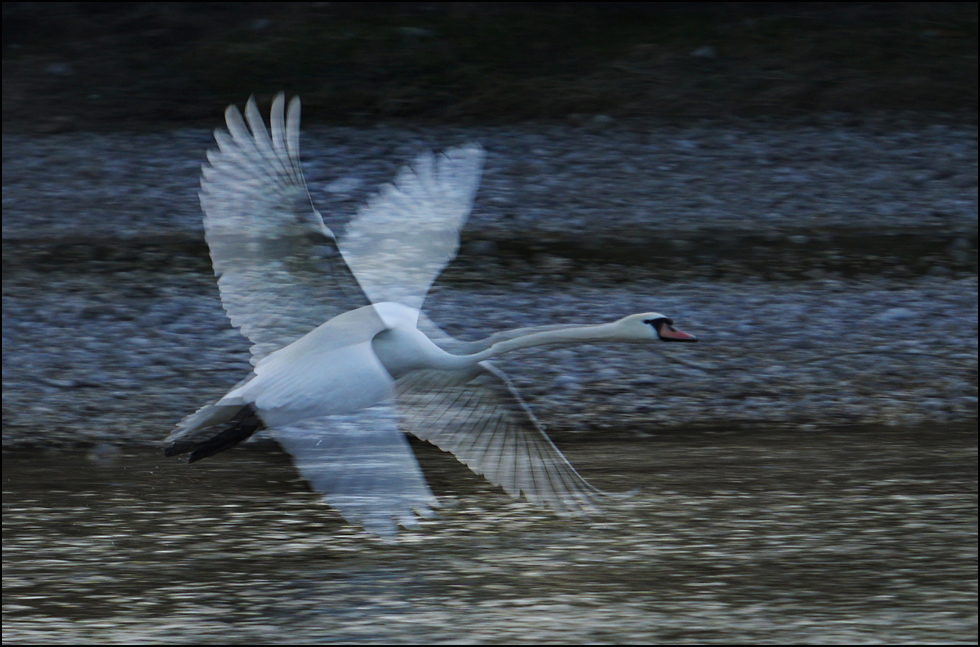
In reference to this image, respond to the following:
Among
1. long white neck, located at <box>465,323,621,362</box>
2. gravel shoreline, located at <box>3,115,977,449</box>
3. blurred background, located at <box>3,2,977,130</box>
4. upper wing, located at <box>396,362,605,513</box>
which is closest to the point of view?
upper wing, located at <box>396,362,605,513</box>

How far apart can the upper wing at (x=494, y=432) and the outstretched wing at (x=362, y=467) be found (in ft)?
0.82

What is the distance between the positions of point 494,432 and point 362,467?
1949 mm

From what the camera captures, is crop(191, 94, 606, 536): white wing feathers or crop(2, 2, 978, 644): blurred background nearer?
crop(191, 94, 606, 536): white wing feathers

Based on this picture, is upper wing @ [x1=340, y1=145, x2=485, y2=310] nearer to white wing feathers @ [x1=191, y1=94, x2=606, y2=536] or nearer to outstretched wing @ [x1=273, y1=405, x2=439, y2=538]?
white wing feathers @ [x1=191, y1=94, x2=606, y2=536]

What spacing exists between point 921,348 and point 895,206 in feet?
8.66

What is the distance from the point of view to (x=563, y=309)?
411 inches

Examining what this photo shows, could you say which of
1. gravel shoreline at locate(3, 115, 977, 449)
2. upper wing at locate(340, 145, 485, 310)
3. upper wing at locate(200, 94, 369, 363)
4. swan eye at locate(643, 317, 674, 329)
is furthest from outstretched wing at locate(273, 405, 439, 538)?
swan eye at locate(643, 317, 674, 329)

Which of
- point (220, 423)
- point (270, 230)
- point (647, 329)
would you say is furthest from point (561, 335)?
point (220, 423)

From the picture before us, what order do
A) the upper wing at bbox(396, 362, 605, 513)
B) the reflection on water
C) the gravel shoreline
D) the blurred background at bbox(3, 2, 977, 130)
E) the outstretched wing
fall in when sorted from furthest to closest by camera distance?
the blurred background at bbox(3, 2, 977, 130), the gravel shoreline, the outstretched wing, the upper wing at bbox(396, 362, 605, 513), the reflection on water

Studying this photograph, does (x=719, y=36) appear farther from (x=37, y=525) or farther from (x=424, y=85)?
(x=37, y=525)

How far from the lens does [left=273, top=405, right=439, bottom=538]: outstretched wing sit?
696 cm

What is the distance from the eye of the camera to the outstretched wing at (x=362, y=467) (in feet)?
22.9

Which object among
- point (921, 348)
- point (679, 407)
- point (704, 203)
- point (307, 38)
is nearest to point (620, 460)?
point (679, 407)

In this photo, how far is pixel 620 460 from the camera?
7934mm
